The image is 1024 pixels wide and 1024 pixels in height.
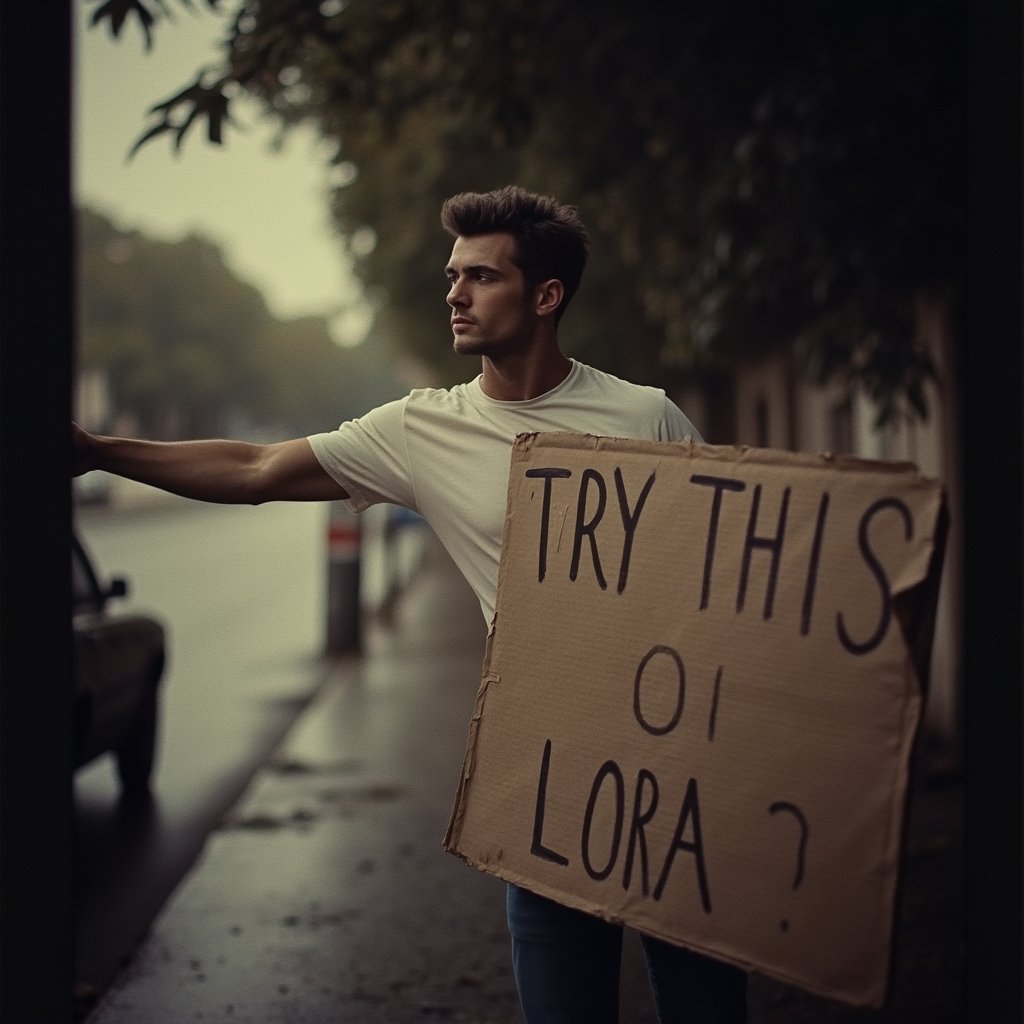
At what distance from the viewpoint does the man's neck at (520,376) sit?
8.92 feet

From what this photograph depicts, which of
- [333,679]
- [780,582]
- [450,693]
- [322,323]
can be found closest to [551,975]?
[780,582]

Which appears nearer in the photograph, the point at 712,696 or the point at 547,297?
the point at 712,696

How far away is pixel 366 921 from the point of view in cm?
539

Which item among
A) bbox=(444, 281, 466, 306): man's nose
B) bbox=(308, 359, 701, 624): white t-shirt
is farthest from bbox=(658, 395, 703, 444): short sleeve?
bbox=(444, 281, 466, 306): man's nose

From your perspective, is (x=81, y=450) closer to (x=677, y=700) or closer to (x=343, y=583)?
(x=677, y=700)

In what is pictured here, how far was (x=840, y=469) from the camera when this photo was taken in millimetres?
2234

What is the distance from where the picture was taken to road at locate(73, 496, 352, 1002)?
594 centimetres

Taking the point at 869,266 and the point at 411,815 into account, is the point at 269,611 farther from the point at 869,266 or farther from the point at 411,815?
the point at 869,266

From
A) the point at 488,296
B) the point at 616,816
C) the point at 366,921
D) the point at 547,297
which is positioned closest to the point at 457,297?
the point at 488,296

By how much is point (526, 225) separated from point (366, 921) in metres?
3.37

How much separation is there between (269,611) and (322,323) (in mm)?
87995

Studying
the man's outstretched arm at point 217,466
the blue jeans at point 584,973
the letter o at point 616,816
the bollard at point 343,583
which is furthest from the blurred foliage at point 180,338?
the letter o at point 616,816

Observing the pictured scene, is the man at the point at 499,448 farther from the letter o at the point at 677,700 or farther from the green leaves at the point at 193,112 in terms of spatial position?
the green leaves at the point at 193,112

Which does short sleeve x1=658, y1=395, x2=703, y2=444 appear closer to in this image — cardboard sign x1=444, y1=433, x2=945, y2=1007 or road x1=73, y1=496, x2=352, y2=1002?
cardboard sign x1=444, y1=433, x2=945, y2=1007
